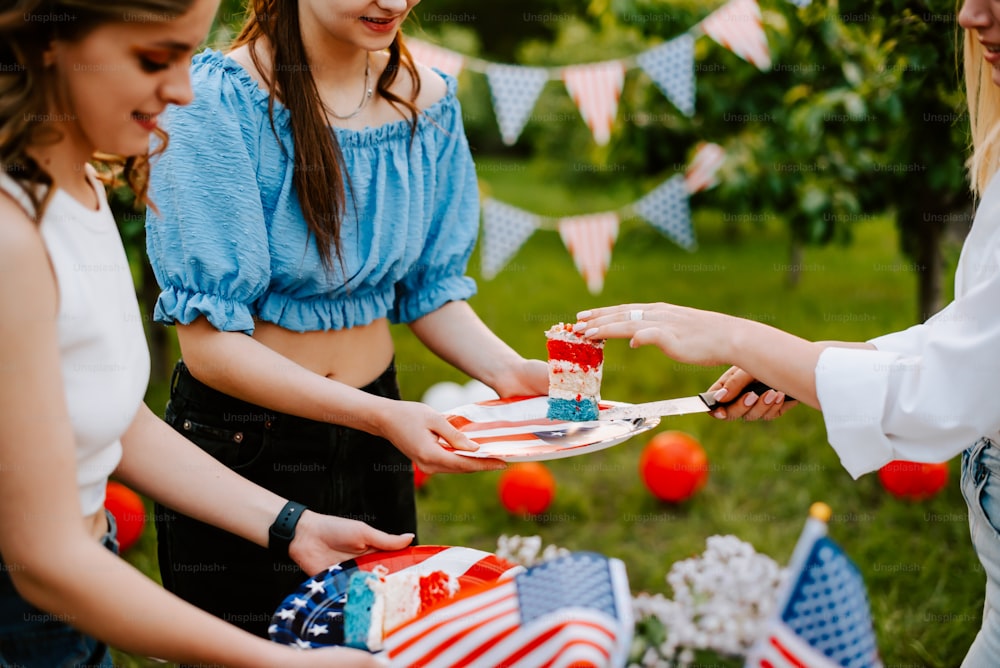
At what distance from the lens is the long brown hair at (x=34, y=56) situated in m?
1.28

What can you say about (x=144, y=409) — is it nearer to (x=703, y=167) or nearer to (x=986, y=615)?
(x=986, y=615)

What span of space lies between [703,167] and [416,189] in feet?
13.1

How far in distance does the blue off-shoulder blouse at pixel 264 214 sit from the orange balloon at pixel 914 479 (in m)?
2.94

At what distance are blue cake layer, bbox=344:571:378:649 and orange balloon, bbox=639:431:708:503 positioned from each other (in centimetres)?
312

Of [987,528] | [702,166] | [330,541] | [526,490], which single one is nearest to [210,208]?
[330,541]

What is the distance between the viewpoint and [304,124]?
211cm

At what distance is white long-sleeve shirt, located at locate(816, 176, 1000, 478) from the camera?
64.3 inches

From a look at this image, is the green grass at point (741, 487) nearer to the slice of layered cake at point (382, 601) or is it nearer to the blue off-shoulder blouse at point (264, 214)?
the blue off-shoulder blouse at point (264, 214)

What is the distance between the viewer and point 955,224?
6.58m

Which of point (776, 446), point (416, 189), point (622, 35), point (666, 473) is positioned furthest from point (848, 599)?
point (622, 35)

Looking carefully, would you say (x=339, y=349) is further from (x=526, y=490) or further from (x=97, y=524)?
(x=526, y=490)

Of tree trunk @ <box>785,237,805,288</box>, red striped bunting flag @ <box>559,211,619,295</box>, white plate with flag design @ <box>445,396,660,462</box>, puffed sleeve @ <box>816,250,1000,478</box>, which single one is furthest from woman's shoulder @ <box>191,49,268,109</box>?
tree trunk @ <box>785,237,805,288</box>

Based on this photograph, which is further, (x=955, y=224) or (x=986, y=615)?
(x=955, y=224)

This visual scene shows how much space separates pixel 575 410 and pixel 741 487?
8.68 ft
